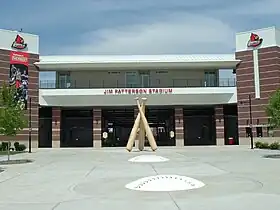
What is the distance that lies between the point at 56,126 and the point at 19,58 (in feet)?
32.0

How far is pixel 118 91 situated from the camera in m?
52.5

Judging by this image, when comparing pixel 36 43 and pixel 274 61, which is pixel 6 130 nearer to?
pixel 36 43

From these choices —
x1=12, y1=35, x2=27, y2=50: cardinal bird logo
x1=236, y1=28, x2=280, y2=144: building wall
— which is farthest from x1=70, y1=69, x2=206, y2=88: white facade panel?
x1=12, y1=35, x2=27, y2=50: cardinal bird logo

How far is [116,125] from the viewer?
69375mm

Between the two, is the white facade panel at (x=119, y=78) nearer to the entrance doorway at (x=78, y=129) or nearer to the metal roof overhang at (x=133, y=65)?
the metal roof overhang at (x=133, y=65)

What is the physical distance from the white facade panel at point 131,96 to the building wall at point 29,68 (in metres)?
1.06

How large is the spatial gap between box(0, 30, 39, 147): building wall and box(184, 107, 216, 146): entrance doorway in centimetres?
2108

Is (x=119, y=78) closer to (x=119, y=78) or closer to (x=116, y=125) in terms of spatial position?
(x=119, y=78)

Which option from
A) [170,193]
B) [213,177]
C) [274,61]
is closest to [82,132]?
[274,61]

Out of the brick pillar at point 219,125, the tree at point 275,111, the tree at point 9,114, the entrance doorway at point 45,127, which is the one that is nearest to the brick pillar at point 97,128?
the entrance doorway at point 45,127

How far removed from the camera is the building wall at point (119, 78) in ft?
182

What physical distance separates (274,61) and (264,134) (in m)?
8.92

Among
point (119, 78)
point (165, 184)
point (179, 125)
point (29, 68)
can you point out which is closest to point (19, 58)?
point (29, 68)

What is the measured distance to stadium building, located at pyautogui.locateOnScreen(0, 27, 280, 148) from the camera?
51.0 m
